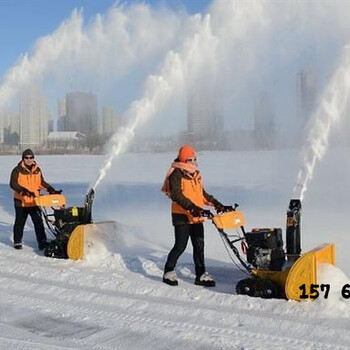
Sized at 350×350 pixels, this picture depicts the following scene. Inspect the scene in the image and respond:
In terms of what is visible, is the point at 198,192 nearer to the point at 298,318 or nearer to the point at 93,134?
the point at 298,318

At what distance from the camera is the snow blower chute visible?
7.14 m

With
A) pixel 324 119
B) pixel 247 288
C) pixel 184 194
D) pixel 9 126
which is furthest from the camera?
pixel 9 126

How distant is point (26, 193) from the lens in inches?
320

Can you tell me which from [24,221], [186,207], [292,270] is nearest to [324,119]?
[186,207]

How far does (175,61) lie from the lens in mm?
9805

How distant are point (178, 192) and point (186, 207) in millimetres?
180

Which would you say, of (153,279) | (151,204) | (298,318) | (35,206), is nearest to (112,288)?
(153,279)

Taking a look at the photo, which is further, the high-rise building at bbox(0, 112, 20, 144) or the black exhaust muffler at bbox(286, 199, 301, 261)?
the high-rise building at bbox(0, 112, 20, 144)

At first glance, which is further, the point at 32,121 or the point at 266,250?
the point at 32,121

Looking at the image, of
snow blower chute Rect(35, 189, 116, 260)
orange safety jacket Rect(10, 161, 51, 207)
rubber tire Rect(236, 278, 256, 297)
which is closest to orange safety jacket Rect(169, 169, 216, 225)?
rubber tire Rect(236, 278, 256, 297)

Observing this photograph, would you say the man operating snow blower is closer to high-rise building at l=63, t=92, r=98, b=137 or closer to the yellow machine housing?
the yellow machine housing

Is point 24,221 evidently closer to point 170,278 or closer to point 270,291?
point 170,278

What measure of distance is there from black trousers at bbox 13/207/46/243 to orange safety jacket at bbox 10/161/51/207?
10 centimetres

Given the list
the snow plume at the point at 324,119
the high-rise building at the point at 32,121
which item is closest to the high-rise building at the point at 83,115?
the high-rise building at the point at 32,121
